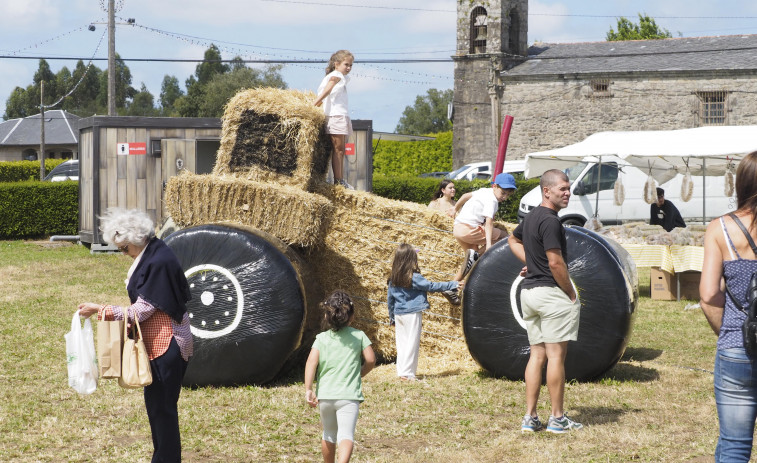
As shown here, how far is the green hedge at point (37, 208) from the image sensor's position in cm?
2166

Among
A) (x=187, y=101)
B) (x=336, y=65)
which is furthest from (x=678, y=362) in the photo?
(x=187, y=101)

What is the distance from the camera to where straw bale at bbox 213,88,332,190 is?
8.92 m

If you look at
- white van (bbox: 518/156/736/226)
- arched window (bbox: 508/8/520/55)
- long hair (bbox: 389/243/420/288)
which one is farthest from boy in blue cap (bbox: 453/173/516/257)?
arched window (bbox: 508/8/520/55)

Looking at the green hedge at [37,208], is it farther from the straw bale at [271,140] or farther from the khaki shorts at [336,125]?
the khaki shorts at [336,125]

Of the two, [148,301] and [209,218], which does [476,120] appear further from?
[148,301]

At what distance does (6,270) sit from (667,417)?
12.4 metres

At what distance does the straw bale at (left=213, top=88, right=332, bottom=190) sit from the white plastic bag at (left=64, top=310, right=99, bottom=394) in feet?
12.8

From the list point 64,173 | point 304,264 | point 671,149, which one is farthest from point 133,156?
point 64,173

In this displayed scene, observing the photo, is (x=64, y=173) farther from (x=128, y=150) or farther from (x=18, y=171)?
(x=128, y=150)

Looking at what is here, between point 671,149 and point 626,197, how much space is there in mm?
5198

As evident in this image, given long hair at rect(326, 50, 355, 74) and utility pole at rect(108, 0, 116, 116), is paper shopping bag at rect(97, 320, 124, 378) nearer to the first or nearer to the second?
long hair at rect(326, 50, 355, 74)

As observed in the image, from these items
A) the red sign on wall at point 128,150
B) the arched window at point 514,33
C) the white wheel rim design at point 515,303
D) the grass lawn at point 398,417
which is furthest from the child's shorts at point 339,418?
the arched window at point 514,33

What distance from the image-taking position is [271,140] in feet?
29.3

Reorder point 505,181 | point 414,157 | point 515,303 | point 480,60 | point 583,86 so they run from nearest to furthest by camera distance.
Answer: point 515,303 → point 505,181 → point 583,86 → point 480,60 → point 414,157
